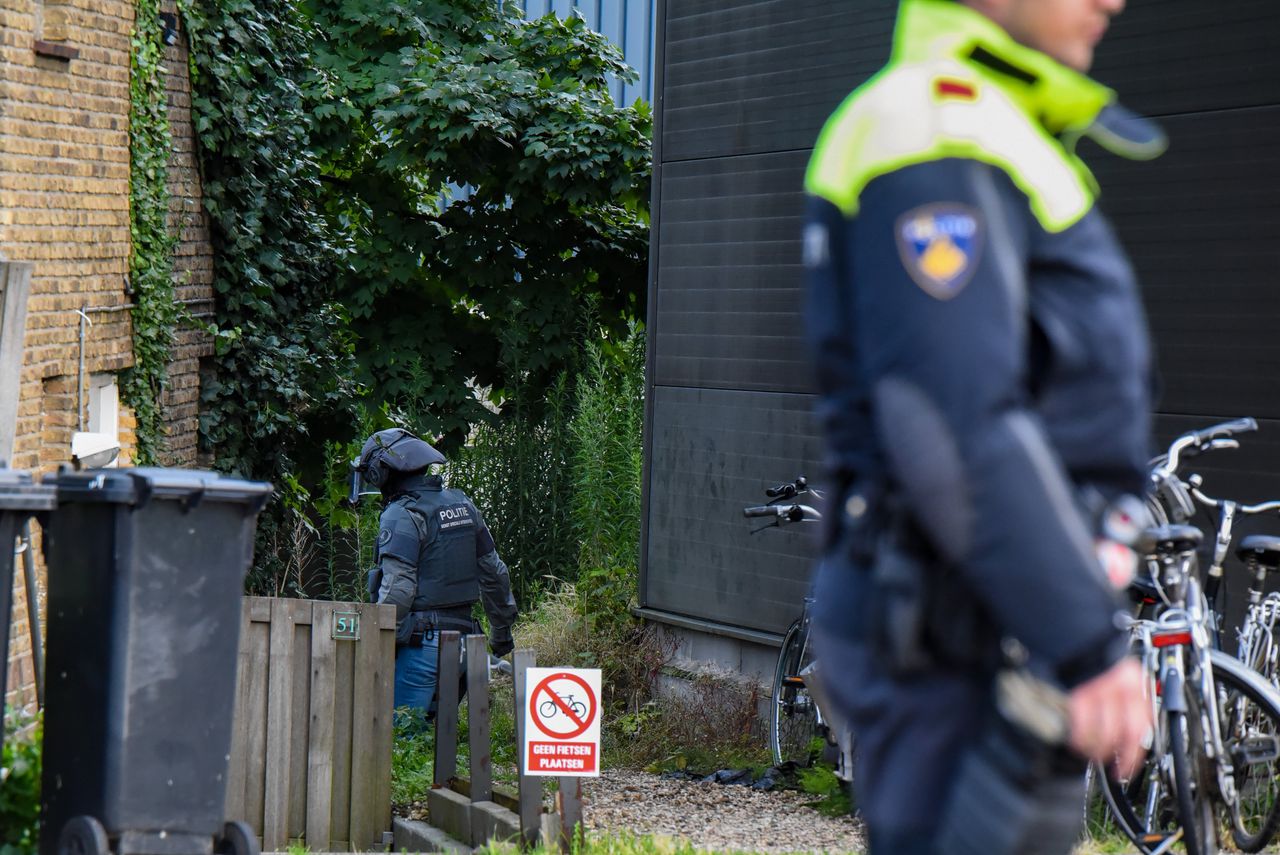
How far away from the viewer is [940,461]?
1.79 m

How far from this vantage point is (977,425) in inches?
70.1

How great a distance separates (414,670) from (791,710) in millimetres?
2427

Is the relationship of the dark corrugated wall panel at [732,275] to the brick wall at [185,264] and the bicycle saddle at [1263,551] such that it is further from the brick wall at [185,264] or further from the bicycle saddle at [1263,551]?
the bicycle saddle at [1263,551]

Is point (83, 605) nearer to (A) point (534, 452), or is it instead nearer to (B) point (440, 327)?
(A) point (534, 452)

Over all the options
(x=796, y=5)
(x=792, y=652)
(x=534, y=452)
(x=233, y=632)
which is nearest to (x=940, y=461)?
(x=233, y=632)

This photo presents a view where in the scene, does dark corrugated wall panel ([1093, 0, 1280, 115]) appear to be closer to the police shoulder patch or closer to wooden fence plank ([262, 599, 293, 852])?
wooden fence plank ([262, 599, 293, 852])

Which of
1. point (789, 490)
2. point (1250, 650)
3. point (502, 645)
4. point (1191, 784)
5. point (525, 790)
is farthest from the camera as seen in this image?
point (502, 645)

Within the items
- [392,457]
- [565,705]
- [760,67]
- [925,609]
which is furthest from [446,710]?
[925,609]

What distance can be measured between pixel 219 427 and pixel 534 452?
10.3 feet

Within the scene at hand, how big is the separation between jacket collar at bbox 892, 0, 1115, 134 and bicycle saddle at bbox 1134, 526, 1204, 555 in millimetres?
2769

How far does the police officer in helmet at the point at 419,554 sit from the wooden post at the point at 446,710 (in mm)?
1614

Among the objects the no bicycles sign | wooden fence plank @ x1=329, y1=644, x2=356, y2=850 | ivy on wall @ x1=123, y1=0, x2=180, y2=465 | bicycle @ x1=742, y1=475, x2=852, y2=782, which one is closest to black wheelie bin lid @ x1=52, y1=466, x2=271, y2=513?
the no bicycles sign

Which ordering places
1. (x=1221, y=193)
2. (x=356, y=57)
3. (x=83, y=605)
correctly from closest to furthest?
1. (x=83, y=605)
2. (x=1221, y=193)
3. (x=356, y=57)

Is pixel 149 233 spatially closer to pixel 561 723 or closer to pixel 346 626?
pixel 346 626
